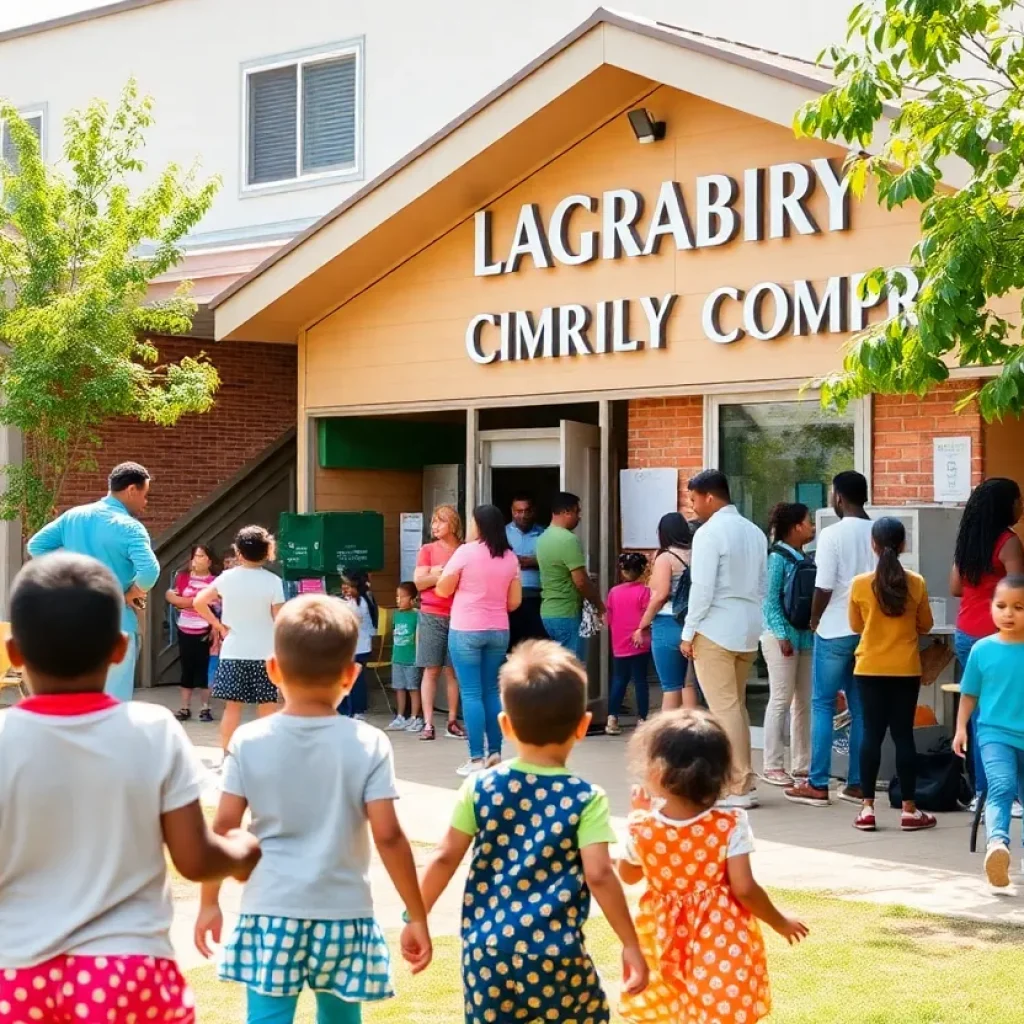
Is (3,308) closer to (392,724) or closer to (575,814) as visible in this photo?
(392,724)

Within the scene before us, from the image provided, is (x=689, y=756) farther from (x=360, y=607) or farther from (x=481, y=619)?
(x=360, y=607)

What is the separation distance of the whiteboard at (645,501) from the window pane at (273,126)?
9215mm

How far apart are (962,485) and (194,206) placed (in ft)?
26.1

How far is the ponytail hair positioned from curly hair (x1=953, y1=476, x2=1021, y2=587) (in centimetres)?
34

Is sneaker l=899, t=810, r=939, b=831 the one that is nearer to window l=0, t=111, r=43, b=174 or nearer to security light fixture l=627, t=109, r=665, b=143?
security light fixture l=627, t=109, r=665, b=143

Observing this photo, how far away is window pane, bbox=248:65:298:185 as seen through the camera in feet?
69.9

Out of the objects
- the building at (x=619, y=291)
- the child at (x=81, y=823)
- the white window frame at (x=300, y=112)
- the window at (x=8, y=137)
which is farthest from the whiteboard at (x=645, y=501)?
the window at (x=8, y=137)

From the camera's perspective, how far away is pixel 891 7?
27.0ft

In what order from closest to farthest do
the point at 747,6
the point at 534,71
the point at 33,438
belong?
the point at 534,71 → the point at 33,438 → the point at 747,6

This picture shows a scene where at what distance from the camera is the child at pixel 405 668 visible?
14.1 meters

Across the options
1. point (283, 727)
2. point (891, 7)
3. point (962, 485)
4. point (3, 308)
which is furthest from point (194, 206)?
point (283, 727)

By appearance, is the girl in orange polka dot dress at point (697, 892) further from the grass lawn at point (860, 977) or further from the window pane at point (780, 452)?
the window pane at point (780, 452)

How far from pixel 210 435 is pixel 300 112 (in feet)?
14.3

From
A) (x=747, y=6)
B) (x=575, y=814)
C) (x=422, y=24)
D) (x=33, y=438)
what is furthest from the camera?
(x=422, y=24)
